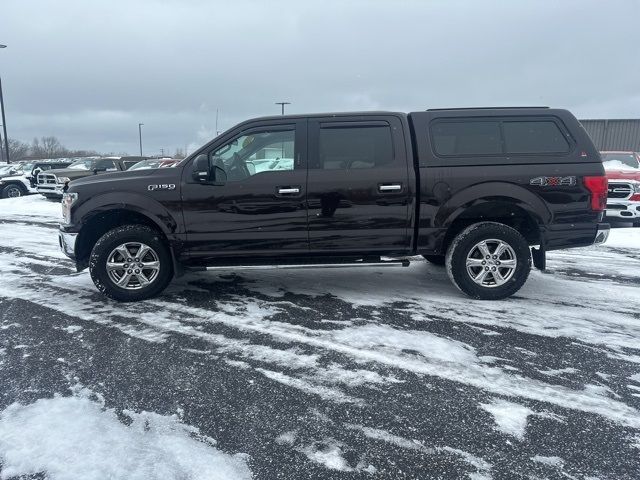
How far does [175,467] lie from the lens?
220 centimetres

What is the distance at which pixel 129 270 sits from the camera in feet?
15.6

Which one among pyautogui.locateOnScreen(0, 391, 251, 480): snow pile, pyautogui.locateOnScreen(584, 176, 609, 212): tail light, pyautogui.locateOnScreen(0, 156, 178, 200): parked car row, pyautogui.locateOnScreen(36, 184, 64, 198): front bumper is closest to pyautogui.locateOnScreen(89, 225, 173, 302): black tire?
pyautogui.locateOnScreen(0, 391, 251, 480): snow pile

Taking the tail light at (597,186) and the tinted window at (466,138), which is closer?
the tail light at (597,186)

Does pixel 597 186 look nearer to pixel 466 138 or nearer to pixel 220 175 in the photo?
pixel 466 138

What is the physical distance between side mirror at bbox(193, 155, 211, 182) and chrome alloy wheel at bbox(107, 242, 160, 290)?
952 millimetres

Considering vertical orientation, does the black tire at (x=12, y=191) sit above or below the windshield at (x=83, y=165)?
Answer: below

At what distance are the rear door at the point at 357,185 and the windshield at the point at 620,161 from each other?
347 inches

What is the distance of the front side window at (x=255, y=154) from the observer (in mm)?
4695

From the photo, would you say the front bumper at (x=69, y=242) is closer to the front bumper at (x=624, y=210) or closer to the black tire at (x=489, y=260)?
the black tire at (x=489, y=260)

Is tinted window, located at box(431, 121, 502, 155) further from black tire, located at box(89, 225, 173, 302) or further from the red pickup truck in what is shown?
the red pickup truck

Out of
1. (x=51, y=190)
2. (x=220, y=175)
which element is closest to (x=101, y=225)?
(x=220, y=175)

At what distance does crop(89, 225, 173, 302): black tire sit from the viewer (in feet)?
15.3

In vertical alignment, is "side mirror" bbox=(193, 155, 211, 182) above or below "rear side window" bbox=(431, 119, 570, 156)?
below

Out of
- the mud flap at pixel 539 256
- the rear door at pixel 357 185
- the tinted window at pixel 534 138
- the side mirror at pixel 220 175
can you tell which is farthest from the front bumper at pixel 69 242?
the mud flap at pixel 539 256
